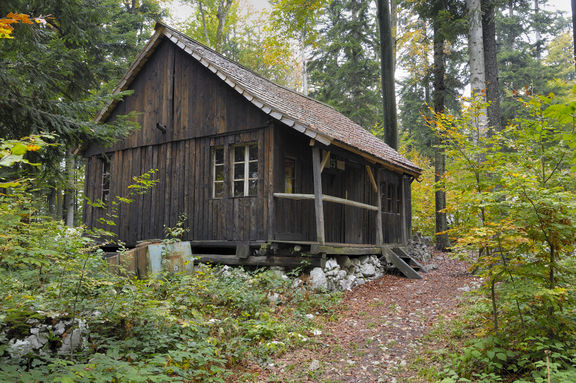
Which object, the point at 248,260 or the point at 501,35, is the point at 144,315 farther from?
the point at 501,35

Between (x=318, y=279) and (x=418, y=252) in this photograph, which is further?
(x=418, y=252)

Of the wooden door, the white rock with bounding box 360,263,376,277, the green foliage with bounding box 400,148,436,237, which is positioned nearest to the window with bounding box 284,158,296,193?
the white rock with bounding box 360,263,376,277

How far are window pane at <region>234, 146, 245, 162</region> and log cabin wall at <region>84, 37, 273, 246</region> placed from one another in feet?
0.64

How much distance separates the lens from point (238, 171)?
36.0 ft

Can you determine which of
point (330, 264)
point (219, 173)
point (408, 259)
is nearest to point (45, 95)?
point (219, 173)

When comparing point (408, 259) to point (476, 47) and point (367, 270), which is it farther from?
point (476, 47)

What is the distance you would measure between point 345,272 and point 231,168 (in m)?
4.27

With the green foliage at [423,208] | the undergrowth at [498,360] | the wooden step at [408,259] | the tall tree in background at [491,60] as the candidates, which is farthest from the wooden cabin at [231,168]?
the green foliage at [423,208]

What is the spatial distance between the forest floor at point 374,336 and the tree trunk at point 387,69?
8.30 meters

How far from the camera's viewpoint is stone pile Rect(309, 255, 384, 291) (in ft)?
30.4

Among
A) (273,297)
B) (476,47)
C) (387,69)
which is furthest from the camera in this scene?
(387,69)

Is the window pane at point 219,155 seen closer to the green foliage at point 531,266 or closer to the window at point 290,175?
the window at point 290,175

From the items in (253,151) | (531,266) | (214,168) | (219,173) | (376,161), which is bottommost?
(531,266)

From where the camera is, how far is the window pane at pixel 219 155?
37.4 feet
